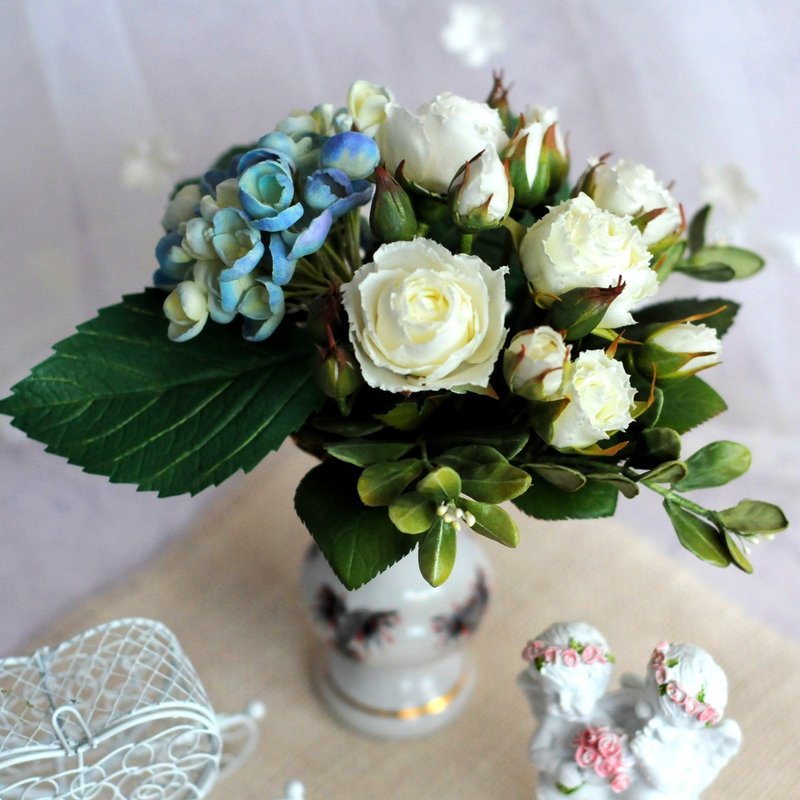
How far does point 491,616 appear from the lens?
77 centimetres

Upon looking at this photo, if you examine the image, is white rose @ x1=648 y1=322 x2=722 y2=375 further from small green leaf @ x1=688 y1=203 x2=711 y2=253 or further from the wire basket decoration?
the wire basket decoration

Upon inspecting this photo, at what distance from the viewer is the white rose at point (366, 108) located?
535mm

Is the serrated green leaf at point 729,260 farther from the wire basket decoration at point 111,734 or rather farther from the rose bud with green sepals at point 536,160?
the wire basket decoration at point 111,734

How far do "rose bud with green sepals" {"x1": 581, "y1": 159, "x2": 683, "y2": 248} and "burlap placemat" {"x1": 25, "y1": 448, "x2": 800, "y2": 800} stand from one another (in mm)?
363

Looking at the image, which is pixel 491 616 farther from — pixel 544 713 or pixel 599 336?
pixel 599 336

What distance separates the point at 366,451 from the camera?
495mm

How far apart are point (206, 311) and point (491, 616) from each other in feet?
1.33

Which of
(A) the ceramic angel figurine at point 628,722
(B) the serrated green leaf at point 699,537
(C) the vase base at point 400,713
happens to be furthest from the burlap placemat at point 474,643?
(B) the serrated green leaf at point 699,537

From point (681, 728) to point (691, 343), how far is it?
212 millimetres

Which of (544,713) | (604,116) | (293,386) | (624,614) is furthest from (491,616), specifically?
(604,116)

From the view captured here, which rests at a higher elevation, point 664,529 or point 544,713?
point 544,713

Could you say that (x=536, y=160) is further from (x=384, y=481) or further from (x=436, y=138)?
(x=384, y=481)

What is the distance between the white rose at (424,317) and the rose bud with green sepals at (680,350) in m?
0.09

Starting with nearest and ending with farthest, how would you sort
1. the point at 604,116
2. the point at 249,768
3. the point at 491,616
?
the point at 249,768 → the point at 491,616 → the point at 604,116
